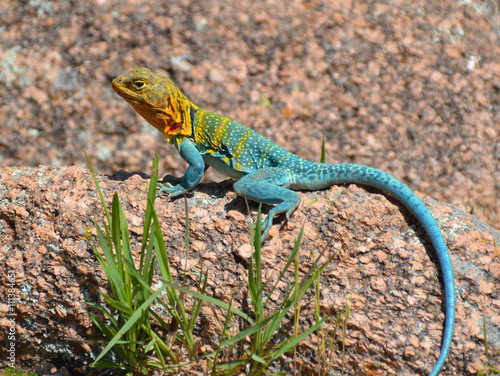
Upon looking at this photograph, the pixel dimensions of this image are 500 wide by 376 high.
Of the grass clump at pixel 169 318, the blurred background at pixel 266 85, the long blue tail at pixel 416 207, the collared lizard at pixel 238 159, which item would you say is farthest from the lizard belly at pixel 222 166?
the blurred background at pixel 266 85

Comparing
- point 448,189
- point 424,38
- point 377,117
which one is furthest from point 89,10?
point 448,189

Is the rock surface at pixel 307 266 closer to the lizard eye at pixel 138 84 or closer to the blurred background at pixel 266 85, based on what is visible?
the lizard eye at pixel 138 84

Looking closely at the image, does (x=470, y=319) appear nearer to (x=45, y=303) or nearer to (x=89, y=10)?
(x=45, y=303)

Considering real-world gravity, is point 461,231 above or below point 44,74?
above

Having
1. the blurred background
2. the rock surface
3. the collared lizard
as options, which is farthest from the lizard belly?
the blurred background

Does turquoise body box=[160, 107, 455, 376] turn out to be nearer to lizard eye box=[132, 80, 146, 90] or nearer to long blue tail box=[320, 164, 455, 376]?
long blue tail box=[320, 164, 455, 376]

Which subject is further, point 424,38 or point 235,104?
point 424,38

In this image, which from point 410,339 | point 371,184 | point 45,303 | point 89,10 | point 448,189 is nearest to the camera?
point 410,339
